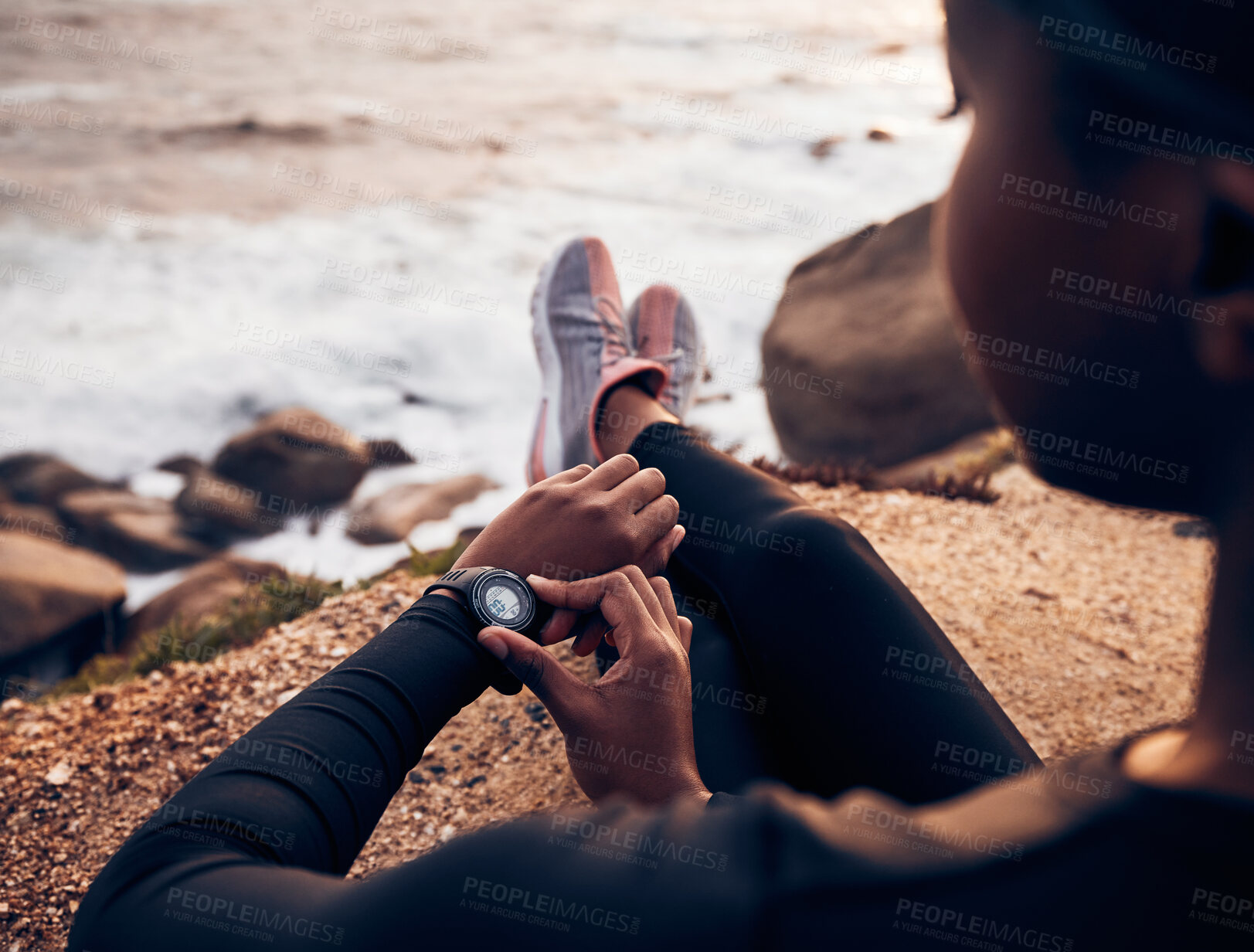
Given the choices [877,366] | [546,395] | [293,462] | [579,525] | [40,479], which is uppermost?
[579,525]

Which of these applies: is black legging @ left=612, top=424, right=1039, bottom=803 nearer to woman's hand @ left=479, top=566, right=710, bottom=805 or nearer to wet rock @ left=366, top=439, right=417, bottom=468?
woman's hand @ left=479, top=566, right=710, bottom=805

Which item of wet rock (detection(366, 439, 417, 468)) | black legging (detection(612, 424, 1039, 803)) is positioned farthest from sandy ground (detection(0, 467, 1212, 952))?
wet rock (detection(366, 439, 417, 468))

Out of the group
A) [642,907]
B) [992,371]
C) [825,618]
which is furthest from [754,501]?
[642,907]

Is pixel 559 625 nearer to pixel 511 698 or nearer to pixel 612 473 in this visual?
pixel 612 473

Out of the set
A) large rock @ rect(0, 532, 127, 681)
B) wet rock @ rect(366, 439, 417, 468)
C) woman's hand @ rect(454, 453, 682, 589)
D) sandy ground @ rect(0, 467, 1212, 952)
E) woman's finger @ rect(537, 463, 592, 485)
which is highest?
woman's finger @ rect(537, 463, 592, 485)

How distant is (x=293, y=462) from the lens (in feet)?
17.9

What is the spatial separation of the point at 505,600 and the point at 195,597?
3.38 metres

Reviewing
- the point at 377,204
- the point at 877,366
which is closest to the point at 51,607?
the point at 877,366

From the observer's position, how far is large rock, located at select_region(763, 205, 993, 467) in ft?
18.2

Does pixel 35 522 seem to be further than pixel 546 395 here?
Yes

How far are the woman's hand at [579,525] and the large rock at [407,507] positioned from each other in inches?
138

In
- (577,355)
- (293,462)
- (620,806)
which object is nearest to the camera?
(620,806)

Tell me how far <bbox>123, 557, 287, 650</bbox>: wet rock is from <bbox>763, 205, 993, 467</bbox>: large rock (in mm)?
3640

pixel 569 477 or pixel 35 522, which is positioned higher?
pixel 569 477
